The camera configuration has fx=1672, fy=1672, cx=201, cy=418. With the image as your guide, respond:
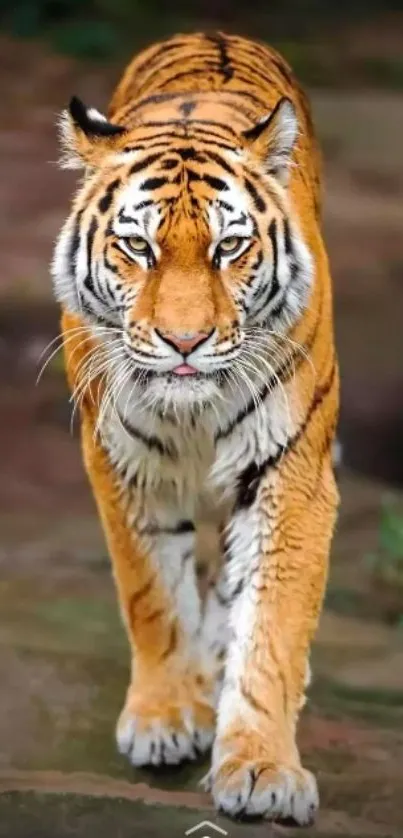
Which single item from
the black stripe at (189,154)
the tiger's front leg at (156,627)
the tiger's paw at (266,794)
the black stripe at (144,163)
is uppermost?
the black stripe at (189,154)

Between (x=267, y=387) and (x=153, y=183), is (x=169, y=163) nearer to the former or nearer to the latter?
(x=153, y=183)

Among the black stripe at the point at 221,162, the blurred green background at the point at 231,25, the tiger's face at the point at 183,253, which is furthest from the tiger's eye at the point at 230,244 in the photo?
the blurred green background at the point at 231,25

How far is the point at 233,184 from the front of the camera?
2.17 metres

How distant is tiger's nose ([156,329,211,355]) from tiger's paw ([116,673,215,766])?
0.60 metres

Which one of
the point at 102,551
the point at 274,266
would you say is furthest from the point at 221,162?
the point at 102,551

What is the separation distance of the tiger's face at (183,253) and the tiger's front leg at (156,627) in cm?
25

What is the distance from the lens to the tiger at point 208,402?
6.93 feet

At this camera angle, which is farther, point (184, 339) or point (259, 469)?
point (259, 469)

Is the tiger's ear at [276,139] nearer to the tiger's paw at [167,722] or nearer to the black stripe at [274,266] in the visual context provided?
the black stripe at [274,266]

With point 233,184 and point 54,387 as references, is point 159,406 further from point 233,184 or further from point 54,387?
point 54,387

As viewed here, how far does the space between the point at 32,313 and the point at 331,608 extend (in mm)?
1298

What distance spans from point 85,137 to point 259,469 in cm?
50

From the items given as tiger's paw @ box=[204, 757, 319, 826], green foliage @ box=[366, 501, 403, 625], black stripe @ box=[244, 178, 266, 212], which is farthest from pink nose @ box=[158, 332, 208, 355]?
green foliage @ box=[366, 501, 403, 625]

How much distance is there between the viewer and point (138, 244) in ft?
6.97
